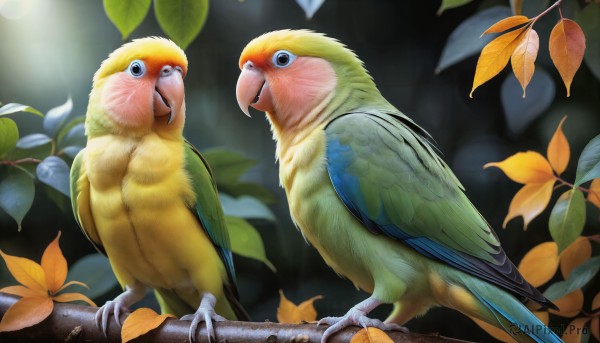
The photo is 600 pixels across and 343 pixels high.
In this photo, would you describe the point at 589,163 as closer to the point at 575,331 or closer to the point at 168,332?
the point at 575,331

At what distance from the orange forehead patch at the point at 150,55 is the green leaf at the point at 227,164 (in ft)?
1.36

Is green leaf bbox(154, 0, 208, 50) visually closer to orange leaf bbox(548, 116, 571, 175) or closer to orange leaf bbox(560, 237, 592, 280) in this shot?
orange leaf bbox(548, 116, 571, 175)

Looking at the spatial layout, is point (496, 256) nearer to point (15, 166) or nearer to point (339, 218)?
point (339, 218)

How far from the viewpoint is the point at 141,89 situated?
1.23 m

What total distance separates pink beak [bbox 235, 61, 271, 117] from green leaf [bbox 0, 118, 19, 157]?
42 centimetres

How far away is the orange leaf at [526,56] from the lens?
3.20ft

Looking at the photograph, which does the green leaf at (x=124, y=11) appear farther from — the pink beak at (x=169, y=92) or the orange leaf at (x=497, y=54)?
the orange leaf at (x=497, y=54)

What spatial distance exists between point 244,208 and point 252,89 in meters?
0.45

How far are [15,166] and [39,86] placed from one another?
0.85m

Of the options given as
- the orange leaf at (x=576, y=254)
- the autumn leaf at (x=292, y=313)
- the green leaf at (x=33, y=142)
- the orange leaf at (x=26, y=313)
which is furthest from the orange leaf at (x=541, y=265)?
the green leaf at (x=33, y=142)

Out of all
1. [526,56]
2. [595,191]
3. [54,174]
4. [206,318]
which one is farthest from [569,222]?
[54,174]

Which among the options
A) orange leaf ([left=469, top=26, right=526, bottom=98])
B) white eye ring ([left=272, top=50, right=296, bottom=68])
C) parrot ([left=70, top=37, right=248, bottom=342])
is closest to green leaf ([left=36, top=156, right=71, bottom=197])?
parrot ([left=70, top=37, right=248, bottom=342])

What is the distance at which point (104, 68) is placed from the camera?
1300mm

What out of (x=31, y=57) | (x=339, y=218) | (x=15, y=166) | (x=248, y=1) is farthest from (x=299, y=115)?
(x=31, y=57)
